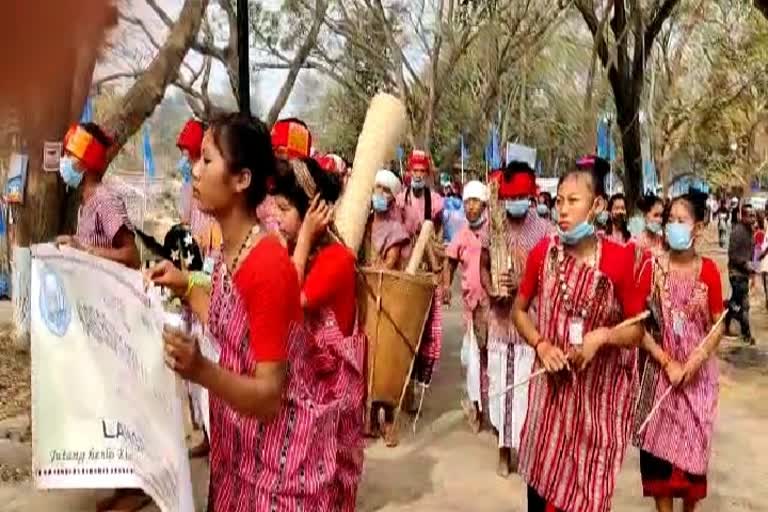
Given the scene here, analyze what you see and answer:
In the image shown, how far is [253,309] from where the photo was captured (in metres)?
2.44

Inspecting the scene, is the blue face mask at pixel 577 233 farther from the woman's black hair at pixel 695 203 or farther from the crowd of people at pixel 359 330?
the woman's black hair at pixel 695 203

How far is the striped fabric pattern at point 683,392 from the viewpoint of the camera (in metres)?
4.83

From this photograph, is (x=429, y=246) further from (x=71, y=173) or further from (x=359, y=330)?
(x=359, y=330)

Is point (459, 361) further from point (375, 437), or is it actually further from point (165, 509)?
point (165, 509)

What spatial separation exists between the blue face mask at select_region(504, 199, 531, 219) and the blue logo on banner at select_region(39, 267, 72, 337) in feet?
9.66

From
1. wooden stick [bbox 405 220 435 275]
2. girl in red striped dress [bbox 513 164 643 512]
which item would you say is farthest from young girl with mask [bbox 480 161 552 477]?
girl in red striped dress [bbox 513 164 643 512]

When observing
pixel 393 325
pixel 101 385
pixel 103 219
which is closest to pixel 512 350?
pixel 393 325

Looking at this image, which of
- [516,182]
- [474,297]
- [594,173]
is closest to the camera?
[594,173]

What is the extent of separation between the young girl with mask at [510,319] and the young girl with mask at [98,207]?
2.15m

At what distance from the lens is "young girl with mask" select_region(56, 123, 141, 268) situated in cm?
457

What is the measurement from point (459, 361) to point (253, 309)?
8.00 metres

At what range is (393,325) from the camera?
6.07 meters

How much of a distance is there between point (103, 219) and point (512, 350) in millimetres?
2436

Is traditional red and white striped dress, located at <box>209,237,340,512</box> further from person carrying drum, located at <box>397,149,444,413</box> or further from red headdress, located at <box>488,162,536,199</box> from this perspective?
person carrying drum, located at <box>397,149,444,413</box>
